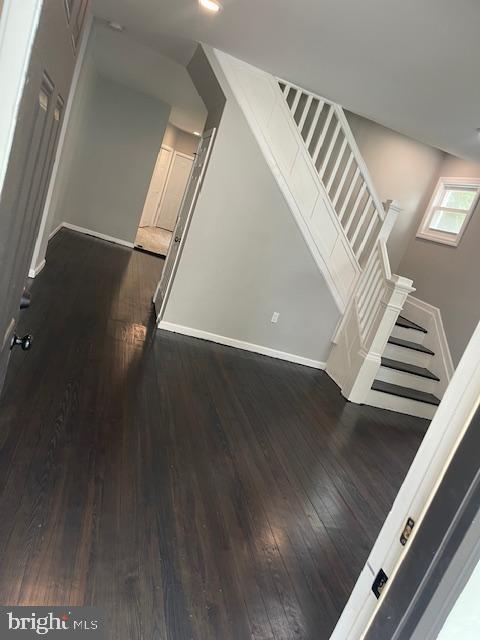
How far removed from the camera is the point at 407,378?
4855 mm

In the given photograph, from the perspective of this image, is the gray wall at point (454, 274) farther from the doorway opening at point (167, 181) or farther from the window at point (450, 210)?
the doorway opening at point (167, 181)

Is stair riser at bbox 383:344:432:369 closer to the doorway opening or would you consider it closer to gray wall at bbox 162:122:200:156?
the doorway opening

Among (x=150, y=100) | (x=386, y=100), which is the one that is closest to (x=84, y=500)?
(x=386, y=100)

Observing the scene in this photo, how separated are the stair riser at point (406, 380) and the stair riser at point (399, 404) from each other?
0.89 ft

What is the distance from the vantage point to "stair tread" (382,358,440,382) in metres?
4.76

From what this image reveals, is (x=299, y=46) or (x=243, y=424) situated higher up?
(x=299, y=46)

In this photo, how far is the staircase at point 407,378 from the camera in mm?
4559

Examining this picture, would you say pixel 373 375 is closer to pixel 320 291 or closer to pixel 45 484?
pixel 320 291

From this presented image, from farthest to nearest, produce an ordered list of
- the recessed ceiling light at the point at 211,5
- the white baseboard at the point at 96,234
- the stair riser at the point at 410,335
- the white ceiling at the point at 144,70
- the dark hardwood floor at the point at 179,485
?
the white baseboard at the point at 96,234, the stair riser at the point at 410,335, the white ceiling at the point at 144,70, the recessed ceiling light at the point at 211,5, the dark hardwood floor at the point at 179,485

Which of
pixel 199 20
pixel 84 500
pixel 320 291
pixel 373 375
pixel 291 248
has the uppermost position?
pixel 199 20

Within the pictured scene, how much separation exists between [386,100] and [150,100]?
561cm

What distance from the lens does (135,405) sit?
2.99 metres

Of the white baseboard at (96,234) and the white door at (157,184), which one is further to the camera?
the white door at (157,184)

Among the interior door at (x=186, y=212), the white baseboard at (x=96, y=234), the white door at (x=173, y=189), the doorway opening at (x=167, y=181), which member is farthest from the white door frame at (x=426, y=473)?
the white door at (x=173, y=189)
